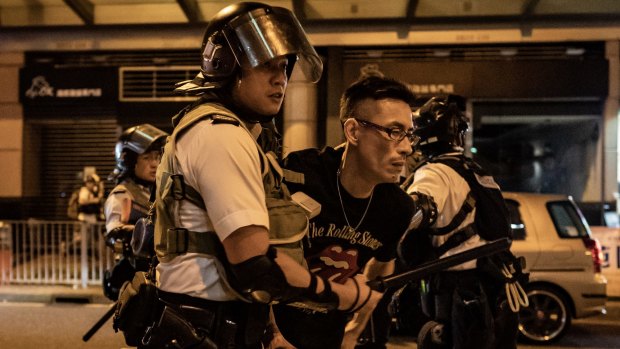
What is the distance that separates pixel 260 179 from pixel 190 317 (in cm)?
51

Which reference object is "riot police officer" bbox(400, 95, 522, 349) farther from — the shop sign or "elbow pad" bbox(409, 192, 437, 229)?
the shop sign

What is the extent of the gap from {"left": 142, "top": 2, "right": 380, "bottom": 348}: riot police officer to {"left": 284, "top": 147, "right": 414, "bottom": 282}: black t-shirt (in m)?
0.47

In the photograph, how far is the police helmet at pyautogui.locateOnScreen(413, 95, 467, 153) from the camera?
4188 mm

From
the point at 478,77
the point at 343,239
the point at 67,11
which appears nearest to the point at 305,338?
Answer: the point at 343,239

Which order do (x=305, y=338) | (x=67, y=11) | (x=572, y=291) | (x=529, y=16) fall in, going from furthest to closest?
(x=67, y=11), (x=529, y=16), (x=572, y=291), (x=305, y=338)

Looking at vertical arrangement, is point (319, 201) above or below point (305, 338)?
above

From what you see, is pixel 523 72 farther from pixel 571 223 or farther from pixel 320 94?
pixel 571 223

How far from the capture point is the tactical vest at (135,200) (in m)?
5.45

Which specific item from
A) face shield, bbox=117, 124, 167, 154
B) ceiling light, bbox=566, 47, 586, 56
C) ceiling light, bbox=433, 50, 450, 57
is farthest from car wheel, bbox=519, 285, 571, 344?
ceiling light, bbox=566, 47, 586, 56

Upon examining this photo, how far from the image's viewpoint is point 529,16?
12883 mm

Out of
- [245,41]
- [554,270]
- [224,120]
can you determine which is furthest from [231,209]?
[554,270]

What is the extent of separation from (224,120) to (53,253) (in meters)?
9.03

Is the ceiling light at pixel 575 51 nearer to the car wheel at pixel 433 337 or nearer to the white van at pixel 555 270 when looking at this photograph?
the white van at pixel 555 270

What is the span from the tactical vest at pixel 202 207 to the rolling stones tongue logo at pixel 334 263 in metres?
0.48
